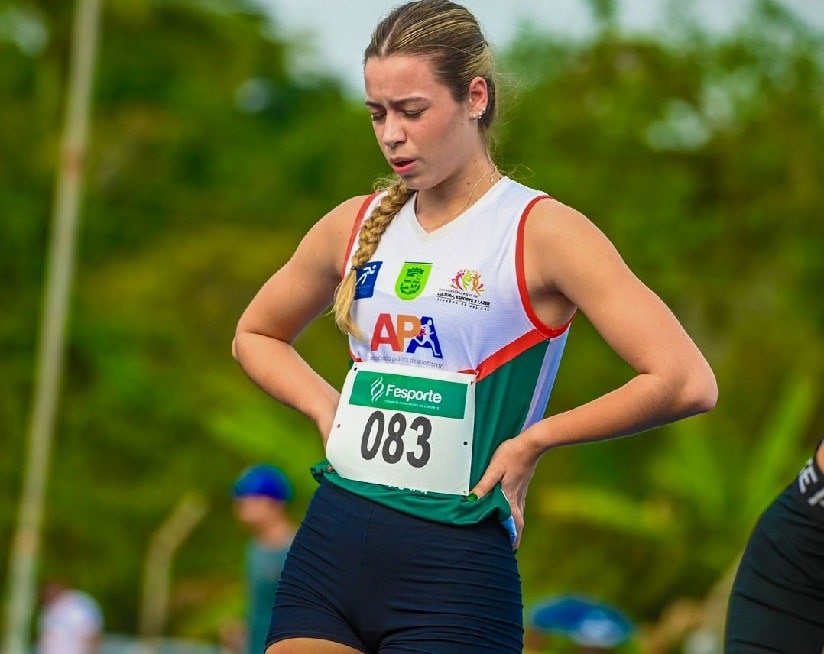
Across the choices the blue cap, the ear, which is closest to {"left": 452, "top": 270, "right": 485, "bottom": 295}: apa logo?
the ear

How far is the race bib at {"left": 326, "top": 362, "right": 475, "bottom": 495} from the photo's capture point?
12.5 feet

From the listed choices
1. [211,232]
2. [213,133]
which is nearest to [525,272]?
[211,232]

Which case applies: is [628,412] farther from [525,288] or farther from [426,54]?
[426,54]

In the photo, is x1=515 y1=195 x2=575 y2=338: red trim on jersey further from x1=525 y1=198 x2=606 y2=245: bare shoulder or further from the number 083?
the number 083

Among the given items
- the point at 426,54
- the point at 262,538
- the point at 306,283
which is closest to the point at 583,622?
the point at 262,538

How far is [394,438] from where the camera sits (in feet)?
12.6

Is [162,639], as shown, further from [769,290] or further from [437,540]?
[437,540]

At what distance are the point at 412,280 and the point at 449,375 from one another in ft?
0.73

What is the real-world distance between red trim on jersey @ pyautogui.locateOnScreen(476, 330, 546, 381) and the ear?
49 centimetres

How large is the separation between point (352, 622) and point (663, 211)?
2685 centimetres

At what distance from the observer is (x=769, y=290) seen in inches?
1208

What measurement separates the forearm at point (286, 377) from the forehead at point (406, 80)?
2.26 ft

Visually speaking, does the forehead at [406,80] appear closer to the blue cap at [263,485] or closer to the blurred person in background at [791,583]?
the blurred person in background at [791,583]

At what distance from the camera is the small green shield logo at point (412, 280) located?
3893mm
